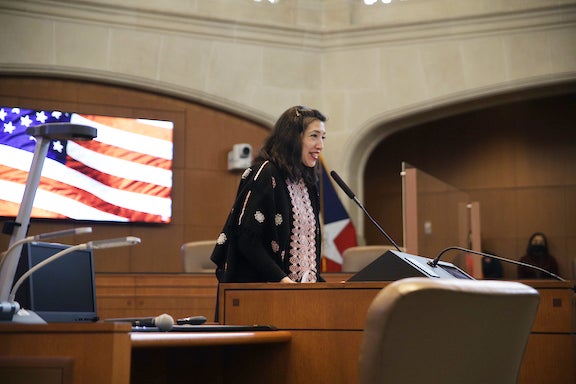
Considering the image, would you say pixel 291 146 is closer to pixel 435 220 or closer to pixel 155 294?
pixel 435 220

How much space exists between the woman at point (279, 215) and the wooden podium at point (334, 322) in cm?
29

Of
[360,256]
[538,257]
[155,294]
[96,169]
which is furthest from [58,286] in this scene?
[538,257]

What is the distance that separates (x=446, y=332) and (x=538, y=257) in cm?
724

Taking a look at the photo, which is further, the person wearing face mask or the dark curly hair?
the person wearing face mask

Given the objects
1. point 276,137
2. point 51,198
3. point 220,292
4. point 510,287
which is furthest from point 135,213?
point 510,287

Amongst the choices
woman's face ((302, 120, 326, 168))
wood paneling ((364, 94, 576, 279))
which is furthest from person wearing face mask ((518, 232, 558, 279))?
woman's face ((302, 120, 326, 168))

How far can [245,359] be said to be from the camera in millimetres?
2551

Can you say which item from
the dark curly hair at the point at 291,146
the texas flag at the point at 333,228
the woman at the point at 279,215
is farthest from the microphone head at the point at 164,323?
the texas flag at the point at 333,228

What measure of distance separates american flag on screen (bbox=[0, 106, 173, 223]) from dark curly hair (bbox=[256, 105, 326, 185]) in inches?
157

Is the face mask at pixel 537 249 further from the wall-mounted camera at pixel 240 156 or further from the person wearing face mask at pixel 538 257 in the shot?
the wall-mounted camera at pixel 240 156

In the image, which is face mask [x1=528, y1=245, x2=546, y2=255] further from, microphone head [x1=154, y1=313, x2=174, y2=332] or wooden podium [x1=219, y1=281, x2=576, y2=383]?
microphone head [x1=154, y1=313, x2=174, y2=332]

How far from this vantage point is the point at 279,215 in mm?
3088

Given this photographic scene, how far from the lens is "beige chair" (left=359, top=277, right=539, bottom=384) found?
1416 mm

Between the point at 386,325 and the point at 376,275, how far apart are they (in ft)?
3.92
